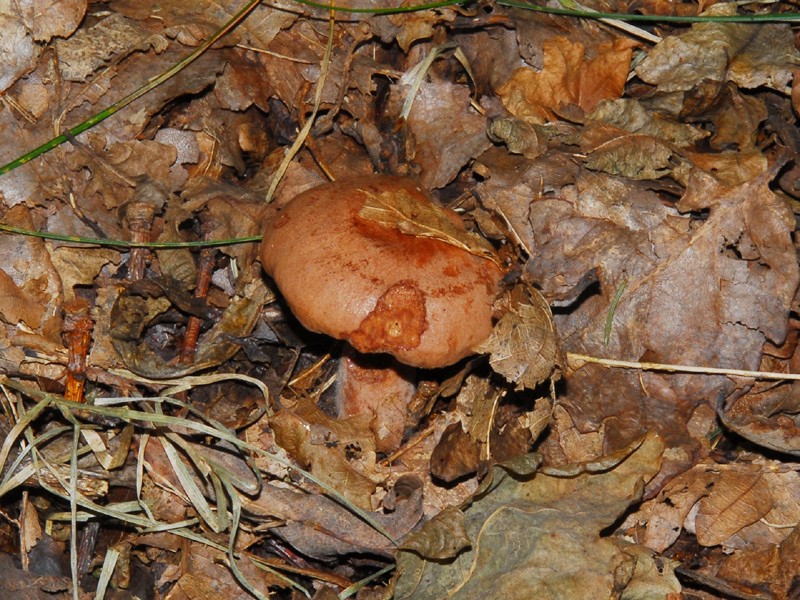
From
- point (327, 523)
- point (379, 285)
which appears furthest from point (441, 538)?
point (379, 285)

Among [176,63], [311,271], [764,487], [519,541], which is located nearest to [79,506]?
[311,271]

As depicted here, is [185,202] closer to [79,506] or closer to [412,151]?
[412,151]

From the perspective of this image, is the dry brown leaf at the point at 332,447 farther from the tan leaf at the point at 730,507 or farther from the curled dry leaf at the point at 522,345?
the tan leaf at the point at 730,507

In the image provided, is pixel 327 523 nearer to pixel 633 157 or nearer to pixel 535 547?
pixel 535 547

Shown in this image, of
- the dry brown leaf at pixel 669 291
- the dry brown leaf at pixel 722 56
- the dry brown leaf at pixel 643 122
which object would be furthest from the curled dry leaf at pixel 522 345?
the dry brown leaf at pixel 722 56

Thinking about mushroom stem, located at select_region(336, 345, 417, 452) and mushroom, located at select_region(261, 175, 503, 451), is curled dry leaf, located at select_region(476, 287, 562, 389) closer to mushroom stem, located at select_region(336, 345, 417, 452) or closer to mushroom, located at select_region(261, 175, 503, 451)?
mushroom, located at select_region(261, 175, 503, 451)

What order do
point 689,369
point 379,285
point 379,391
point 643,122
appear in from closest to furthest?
point 379,285 < point 689,369 < point 379,391 < point 643,122
